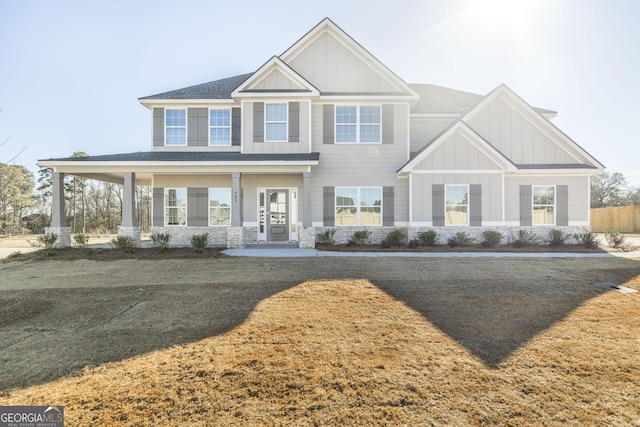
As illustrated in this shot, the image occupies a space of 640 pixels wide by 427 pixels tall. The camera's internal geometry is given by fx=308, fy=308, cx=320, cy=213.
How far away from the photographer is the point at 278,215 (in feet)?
47.7

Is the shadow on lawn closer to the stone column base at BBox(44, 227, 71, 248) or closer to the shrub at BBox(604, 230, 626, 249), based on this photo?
the shrub at BBox(604, 230, 626, 249)

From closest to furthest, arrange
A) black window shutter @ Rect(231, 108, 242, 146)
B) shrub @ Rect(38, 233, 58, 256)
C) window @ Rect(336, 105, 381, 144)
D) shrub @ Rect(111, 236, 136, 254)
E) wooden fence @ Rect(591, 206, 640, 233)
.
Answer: shrub @ Rect(111, 236, 136, 254)
shrub @ Rect(38, 233, 58, 256)
window @ Rect(336, 105, 381, 144)
black window shutter @ Rect(231, 108, 242, 146)
wooden fence @ Rect(591, 206, 640, 233)

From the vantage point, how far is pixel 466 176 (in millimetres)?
12969

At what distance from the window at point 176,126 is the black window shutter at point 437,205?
11.6 meters

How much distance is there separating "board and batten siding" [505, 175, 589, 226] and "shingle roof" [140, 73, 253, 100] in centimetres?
1350

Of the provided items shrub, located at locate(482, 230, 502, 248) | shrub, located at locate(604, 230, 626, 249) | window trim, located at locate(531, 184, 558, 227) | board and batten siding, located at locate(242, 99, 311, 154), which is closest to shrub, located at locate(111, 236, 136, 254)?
board and batten siding, located at locate(242, 99, 311, 154)

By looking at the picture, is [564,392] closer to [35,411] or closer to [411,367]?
[411,367]

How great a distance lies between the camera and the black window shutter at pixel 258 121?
544 inches

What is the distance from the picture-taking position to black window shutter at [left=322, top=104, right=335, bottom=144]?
14086mm

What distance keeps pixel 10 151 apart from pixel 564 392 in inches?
713

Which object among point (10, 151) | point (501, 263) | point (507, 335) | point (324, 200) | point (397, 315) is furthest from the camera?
point (324, 200)

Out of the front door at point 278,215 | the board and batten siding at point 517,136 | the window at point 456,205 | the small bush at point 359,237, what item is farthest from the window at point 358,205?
the board and batten siding at point 517,136

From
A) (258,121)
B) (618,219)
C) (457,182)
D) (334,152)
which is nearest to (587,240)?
(457,182)

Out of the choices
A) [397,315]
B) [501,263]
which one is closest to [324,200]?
[501,263]
